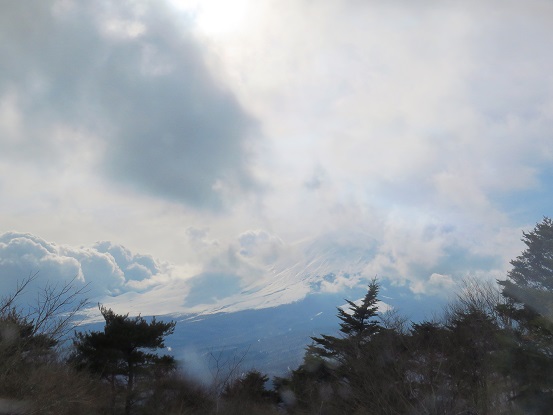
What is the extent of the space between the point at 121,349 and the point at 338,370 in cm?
1205

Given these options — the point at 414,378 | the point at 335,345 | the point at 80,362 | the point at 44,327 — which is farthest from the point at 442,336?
the point at 44,327

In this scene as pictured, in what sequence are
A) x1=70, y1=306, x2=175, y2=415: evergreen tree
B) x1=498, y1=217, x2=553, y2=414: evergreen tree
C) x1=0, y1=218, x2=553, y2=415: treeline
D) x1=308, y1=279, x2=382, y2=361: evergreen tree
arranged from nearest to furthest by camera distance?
x1=0, y1=218, x2=553, y2=415: treeline → x1=498, y1=217, x2=553, y2=414: evergreen tree → x1=70, y1=306, x2=175, y2=415: evergreen tree → x1=308, y1=279, x2=382, y2=361: evergreen tree

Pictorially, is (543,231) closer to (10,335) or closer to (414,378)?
(414,378)

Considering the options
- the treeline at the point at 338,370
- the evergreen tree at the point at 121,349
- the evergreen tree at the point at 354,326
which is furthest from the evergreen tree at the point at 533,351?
the evergreen tree at the point at 121,349

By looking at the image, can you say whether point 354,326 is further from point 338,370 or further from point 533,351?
point 533,351

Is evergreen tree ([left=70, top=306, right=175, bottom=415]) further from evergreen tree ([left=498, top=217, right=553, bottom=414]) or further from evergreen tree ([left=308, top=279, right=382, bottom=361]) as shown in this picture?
evergreen tree ([left=498, top=217, right=553, bottom=414])

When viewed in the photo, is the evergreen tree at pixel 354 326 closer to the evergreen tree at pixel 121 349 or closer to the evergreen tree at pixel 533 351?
the evergreen tree at pixel 533 351

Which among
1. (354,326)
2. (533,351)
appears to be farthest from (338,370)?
(533,351)

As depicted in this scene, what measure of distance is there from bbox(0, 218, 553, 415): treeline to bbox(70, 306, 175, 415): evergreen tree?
0.05 metres

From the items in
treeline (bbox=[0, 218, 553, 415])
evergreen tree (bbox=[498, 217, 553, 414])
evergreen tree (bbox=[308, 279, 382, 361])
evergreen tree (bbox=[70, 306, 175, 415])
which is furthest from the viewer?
evergreen tree (bbox=[308, 279, 382, 361])

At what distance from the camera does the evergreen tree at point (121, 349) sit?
22391 mm

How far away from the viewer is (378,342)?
2202cm

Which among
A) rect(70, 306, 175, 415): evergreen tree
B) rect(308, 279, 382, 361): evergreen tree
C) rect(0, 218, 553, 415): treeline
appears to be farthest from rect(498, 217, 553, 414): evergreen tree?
rect(70, 306, 175, 415): evergreen tree

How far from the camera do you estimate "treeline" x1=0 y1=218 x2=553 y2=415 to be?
380 inches
